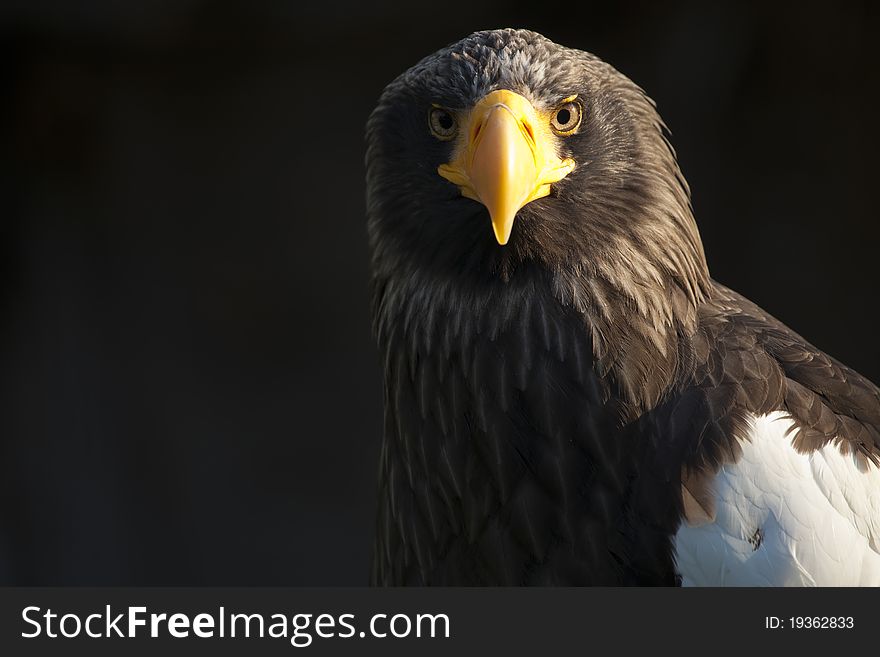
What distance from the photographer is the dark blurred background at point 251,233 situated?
377 centimetres

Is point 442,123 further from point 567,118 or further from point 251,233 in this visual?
point 251,233

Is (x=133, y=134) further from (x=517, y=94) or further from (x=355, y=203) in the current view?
(x=517, y=94)

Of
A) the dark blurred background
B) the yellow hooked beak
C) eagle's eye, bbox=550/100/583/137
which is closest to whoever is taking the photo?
the yellow hooked beak

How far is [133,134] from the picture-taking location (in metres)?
4.02

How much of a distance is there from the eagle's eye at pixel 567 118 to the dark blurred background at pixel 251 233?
2.19 m

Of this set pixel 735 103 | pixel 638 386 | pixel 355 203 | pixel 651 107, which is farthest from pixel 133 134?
pixel 638 386

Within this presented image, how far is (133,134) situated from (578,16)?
1844 millimetres

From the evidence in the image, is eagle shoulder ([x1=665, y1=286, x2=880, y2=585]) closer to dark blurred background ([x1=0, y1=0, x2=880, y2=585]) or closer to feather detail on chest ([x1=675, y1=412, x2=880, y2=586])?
feather detail on chest ([x1=675, y1=412, x2=880, y2=586])

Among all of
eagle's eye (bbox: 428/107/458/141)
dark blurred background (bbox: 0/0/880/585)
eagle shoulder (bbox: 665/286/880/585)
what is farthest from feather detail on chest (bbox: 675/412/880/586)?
dark blurred background (bbox: 0/0/880/585)

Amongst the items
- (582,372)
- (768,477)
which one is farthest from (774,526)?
(582,372)

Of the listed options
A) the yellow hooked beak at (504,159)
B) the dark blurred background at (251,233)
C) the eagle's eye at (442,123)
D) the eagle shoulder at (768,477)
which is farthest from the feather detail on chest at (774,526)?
the dark blurred background at (251,233)

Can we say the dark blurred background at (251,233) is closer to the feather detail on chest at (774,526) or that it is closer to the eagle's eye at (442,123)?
the eagle's eye at (442,123)

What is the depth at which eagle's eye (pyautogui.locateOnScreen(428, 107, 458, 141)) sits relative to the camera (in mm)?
1731

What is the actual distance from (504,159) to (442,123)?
0.78ft
